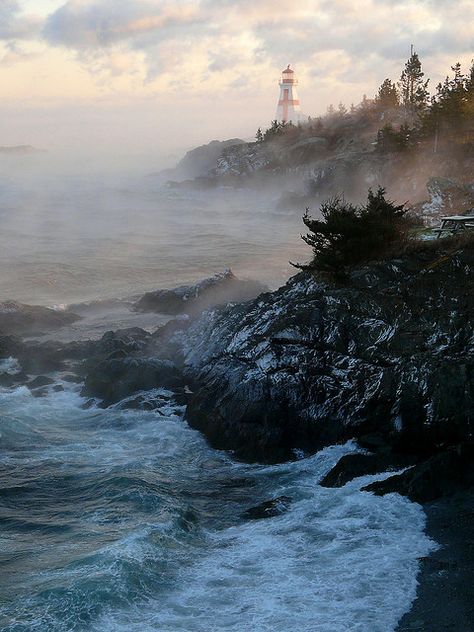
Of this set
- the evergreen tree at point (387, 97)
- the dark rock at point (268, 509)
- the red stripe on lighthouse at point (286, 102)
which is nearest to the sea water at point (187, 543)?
the dark rock at point (268, 509)

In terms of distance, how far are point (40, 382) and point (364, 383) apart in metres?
13.7

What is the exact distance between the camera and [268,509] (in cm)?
1767

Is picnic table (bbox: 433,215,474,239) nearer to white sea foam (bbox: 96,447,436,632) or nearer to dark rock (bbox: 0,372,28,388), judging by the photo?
white sea foam (bbox: 96,447,436,632)

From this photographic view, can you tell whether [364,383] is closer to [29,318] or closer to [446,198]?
[29,318]

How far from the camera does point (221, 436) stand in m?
21.9

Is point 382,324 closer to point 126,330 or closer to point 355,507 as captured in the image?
point 355,507

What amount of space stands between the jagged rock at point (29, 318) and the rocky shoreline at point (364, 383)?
801 cm

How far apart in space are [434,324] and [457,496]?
→ 229 inches

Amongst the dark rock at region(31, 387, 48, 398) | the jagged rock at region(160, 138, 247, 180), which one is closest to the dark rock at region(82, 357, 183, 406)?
the dark rock at region(31, 387, 48, 398)

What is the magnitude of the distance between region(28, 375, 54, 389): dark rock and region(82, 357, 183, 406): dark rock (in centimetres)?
197

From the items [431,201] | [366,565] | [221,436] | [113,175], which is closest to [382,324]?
[221,436]

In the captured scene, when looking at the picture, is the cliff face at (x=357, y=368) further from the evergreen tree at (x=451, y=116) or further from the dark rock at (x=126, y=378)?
the evergreen tree at (x=451, y=116)

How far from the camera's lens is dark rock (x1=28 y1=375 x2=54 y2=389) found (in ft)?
92.5

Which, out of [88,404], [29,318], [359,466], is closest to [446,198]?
[29,318]
